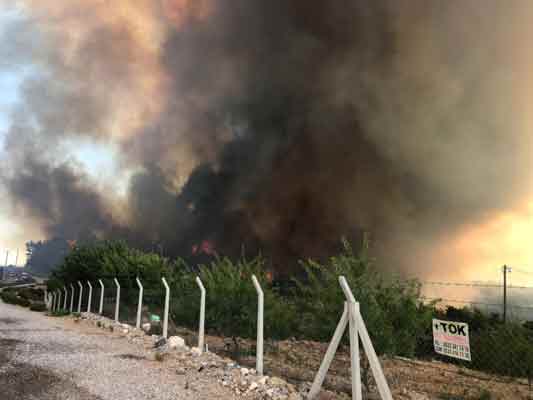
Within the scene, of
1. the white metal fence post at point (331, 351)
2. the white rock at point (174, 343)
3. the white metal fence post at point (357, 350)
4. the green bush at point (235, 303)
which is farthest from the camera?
the green bush at point (235, 303)

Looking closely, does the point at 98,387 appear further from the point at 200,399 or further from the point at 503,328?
the point at 503,328

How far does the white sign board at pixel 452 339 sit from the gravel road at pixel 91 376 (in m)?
3.64

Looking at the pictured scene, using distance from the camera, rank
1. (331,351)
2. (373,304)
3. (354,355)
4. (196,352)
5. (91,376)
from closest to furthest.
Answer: (354,355) → (331,351) → (373,304) → (91,376) → (196,352)

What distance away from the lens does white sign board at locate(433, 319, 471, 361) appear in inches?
266

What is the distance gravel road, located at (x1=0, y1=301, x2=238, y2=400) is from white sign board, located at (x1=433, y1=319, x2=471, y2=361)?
12.0 ft

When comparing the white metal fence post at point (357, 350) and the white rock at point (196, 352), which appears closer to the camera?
the white metal fence post at point (357, 350)

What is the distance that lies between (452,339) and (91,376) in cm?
684

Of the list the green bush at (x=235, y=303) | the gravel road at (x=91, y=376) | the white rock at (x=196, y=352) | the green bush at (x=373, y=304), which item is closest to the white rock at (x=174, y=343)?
the gravel road at (x=91, y=376)

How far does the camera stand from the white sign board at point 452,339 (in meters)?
6.76

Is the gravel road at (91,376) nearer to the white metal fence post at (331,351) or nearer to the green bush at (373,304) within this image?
the white metal fence post at (331,351)

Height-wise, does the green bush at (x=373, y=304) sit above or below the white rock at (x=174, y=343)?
above

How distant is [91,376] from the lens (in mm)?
9133

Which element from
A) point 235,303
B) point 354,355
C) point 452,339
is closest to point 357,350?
point 354,355

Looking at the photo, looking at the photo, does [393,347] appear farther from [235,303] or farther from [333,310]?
[235,303]
